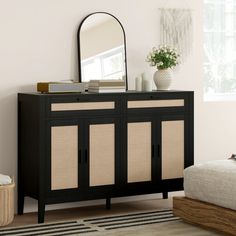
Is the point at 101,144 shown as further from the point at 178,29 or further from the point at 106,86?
the point at 178,29

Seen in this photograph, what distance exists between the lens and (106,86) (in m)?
5.88

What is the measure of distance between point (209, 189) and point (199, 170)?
0.67ft

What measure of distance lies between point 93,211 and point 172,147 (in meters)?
0.91

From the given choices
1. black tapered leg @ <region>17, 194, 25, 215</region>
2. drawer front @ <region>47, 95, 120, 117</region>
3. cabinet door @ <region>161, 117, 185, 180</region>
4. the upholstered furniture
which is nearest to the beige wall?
drawer front @ <region>47, 95, 120, 117</region>

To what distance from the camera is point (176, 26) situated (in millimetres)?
6621

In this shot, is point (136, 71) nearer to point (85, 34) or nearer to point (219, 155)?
point (85, 34)

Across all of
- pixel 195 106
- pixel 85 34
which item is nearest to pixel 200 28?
pixel 195 106

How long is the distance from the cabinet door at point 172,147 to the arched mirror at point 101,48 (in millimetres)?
617

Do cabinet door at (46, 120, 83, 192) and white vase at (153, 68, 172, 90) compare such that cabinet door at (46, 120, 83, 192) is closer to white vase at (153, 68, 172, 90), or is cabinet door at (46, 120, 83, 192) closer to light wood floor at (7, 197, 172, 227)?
light wood floor at (7, 197, 172, 227)

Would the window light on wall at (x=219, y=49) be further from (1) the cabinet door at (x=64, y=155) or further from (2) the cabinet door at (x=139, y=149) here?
(1) the cabinet door at (x=64, y=155)

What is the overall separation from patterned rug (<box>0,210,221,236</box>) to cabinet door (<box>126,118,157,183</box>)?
0.35 metres

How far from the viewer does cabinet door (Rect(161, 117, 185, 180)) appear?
20.0ft

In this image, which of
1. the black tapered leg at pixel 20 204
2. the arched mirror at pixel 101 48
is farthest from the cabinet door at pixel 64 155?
the arched mirror at pixel 101 48

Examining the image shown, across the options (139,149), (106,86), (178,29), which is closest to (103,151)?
(139,149)
